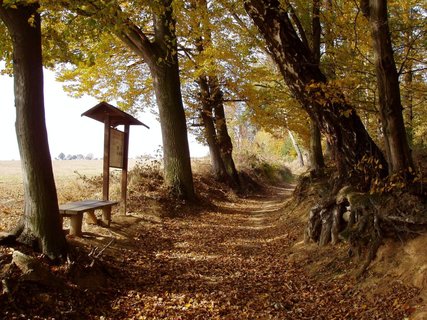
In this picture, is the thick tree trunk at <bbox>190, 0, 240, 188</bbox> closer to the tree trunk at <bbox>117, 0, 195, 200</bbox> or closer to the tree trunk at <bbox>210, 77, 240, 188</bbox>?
the tree trunk at <bbox>210, 77, 240, 188</bbox>

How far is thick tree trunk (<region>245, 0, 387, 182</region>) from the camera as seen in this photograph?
729 cm

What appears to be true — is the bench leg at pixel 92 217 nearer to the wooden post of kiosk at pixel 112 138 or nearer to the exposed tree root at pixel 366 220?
the wooden post of kiosk at pixel 112 138

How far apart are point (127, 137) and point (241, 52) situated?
504 cm

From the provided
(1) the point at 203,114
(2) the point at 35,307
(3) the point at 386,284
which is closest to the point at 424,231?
(3) the point at 386,284

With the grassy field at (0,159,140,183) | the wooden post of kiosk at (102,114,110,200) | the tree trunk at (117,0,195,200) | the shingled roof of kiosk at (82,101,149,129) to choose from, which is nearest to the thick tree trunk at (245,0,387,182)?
the shingled roof of kiosk at (82,101,149,129)

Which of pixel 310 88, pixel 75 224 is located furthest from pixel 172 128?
pixel 75 224

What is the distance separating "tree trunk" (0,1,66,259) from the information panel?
3813 millimetres

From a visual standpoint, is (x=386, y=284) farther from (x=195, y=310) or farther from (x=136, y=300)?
(x=136, y=300)

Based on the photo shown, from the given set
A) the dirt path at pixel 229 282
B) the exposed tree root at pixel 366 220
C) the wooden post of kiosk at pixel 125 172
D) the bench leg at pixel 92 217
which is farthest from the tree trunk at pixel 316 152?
the bench leg at pixel 92 217

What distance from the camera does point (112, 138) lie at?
9.04 metres

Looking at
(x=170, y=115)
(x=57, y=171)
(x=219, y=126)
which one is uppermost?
(x=219, y=126)

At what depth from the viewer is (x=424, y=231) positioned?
16.3 feet

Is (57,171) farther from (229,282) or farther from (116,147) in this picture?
(229,282)

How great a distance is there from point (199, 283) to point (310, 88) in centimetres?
416
